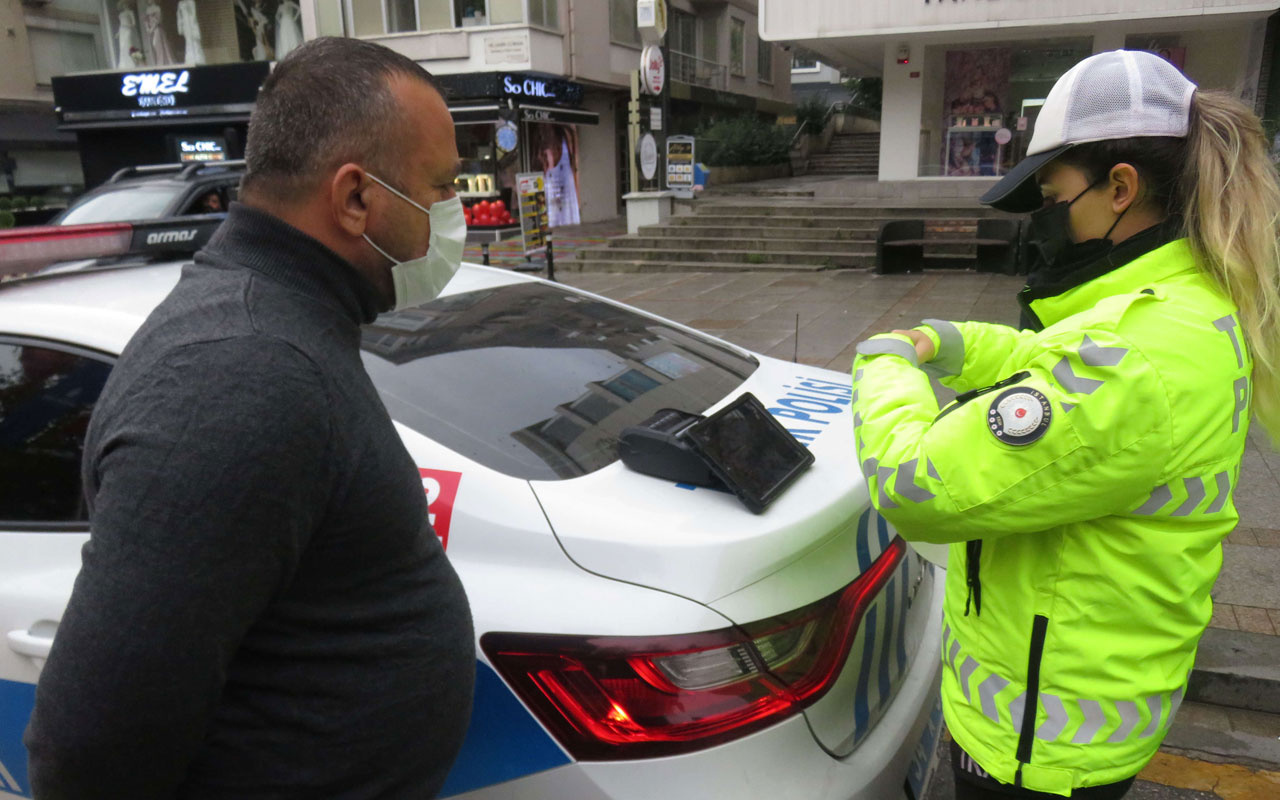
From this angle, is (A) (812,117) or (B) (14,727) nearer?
(B) (14,727)

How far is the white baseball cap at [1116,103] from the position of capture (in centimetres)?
148

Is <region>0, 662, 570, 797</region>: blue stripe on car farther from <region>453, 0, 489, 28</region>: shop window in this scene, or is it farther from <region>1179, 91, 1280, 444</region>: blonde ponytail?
<region>453, 0, 489, 28</region>: shop window

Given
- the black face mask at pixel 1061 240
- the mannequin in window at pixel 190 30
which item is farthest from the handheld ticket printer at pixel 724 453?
the mannequin in window at pixel 190 30

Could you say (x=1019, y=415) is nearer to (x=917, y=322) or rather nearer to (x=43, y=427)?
(x=43, y=427)

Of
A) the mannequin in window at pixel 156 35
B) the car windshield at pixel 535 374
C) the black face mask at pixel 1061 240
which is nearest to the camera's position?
the black face mask at pixel 1061 240

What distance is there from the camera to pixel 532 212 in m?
11.5

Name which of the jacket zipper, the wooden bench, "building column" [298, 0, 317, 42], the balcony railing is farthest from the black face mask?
the balcony railing

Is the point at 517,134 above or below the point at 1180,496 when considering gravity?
above

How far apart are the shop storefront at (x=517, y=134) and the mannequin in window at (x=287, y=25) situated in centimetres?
567

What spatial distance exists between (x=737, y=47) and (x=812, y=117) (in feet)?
14.2

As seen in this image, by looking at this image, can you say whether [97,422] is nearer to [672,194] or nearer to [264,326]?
[264,326]

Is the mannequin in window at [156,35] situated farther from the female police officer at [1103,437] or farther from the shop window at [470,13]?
the female police officer at [1103,437]

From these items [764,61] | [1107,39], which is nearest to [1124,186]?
[1107,39]

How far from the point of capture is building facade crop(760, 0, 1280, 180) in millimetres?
14492
